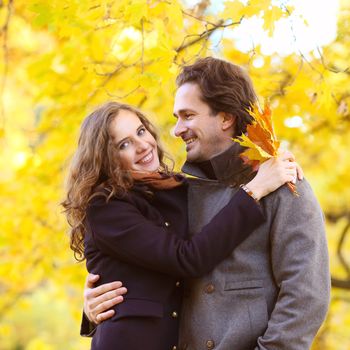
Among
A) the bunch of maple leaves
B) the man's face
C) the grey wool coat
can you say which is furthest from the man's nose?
the grey wool coat

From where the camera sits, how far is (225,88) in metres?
2.63

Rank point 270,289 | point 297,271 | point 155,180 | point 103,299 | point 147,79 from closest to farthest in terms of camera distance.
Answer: point 297,271, point 270,289, point 103,299, point 155,180, point 147,79

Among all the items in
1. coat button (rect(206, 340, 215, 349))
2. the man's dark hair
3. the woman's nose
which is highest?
the man's dark hair

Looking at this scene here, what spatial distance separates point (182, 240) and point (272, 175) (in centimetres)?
39

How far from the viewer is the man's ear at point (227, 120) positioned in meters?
2.64

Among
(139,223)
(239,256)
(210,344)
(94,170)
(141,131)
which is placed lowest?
(210,344)

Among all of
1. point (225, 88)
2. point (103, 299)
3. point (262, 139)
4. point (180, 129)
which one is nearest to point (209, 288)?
point (103, 299)

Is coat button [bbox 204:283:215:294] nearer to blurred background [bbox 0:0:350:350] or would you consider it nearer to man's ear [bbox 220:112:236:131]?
man's ear [bbox 220:112:236:131]

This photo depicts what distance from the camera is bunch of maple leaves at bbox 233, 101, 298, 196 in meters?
2.30

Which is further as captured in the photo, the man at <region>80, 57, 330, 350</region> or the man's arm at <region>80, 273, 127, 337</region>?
the man's arm at <region>80, 273, 127, 337</region>

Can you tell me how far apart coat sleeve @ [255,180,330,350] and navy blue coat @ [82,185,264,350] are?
0.34ft

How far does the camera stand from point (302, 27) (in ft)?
9.57

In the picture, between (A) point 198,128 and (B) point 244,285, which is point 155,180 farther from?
(B) point 244,285

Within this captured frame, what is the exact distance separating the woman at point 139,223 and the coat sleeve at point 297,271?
9cm
